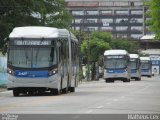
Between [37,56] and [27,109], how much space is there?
11.5 metres

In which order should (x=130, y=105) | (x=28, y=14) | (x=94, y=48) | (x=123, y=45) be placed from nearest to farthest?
(x=130, y=105)
(x=28, y=14)
(x=94, y=48)
(x=123, y=45)

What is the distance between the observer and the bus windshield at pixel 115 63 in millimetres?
71750

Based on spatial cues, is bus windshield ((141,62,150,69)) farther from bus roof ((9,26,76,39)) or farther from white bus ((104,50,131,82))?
bus roof ((9,26,76,39))

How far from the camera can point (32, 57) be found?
3481cm

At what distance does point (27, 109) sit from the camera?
2345 centimetres

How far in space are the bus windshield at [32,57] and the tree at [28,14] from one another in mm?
17842

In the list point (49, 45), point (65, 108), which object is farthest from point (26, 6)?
point (65, 108)

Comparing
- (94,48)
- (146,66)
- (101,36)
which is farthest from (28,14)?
(101,36)

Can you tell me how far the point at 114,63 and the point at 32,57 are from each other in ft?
123

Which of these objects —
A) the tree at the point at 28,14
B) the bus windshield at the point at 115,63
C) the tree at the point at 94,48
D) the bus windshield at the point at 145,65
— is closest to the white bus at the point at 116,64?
the bus windshield at the point at 115,63

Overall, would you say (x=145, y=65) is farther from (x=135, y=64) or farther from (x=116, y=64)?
(x=116, y=64)

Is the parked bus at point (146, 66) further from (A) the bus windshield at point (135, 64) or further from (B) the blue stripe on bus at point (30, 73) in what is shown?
(B) the blue stripe on bus at point (30, 73)

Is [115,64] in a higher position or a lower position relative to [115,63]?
lower

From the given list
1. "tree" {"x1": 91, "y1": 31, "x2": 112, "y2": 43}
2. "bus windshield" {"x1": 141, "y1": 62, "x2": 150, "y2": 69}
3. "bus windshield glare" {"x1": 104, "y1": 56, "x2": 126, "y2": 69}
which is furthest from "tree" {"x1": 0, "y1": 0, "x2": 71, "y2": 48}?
"tree" {"x1": 91, "y1": 31, "x2": 112, "y2": 43}
